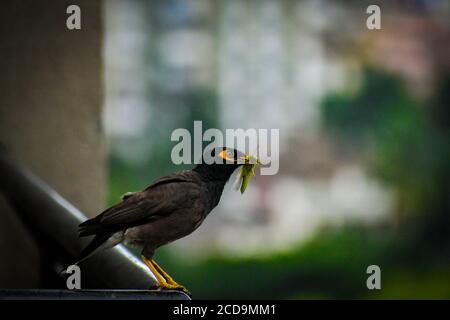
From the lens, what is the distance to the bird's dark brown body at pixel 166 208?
4.30ft

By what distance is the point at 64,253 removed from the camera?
3.98ft

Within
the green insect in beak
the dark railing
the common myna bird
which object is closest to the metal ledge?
the dark railing

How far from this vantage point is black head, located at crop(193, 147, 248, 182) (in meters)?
1.42

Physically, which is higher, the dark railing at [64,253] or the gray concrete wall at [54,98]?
the gray concrete wall at [54,98]

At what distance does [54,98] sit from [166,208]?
72 cm

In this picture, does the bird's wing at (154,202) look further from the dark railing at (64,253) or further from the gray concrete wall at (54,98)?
the gray concrete wall at (54,98)

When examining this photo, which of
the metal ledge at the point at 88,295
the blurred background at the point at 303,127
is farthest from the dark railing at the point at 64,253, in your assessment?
the blurred background at the point at 303,127

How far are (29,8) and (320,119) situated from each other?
2.56 m

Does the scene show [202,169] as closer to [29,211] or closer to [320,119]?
[29,211]

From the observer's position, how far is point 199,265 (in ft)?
12.6

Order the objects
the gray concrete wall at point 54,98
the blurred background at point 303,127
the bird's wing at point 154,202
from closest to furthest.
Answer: the bird's wing at point 154,202 < the gray concrete wall at point 54,98 < the blurred background at point 303,127

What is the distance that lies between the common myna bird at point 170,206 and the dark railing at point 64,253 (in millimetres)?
89
